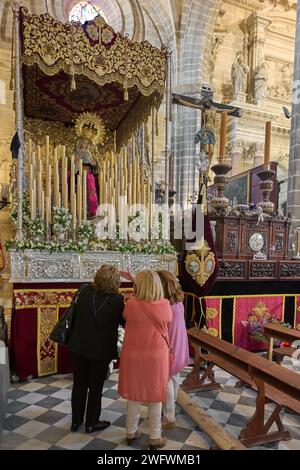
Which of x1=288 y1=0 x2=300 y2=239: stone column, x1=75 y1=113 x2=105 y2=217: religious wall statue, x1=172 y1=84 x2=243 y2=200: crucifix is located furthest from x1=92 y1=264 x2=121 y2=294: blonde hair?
x1=288 y1=0 x2=300 y2=239: stone column

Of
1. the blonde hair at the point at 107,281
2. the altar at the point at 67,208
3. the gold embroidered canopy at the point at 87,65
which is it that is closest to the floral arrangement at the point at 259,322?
the altar at the point at 67,208

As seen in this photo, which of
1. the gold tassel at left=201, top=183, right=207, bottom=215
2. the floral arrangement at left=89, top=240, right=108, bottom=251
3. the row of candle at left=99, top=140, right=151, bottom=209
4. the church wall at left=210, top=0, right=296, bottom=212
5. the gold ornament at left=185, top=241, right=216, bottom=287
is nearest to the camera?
the floral arrangement at left=89, top=240, right=108, bottom=251

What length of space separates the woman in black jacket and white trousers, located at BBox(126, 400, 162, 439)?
410mm

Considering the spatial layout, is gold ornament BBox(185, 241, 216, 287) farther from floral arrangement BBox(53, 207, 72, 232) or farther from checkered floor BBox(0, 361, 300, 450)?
floral arrangement BBox(53, 207, 72, 232)

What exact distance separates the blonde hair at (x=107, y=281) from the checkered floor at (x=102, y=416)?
4.87ft

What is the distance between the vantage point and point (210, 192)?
39.9 feet

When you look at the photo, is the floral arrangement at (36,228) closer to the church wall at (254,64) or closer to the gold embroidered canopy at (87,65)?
the gold embroidered canopy at (87,65)

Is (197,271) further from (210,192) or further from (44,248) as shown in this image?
(210,192)

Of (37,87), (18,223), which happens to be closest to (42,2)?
(37,87)

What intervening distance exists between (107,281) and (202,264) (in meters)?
2.81

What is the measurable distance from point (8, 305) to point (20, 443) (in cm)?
310

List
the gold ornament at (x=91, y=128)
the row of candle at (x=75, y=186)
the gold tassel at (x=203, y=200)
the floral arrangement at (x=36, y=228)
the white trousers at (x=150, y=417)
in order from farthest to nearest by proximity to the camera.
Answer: the gold ornament at (x=91, y=128)
the gold tassel at (x=203, y=200)
the row of candle at (x=75, y=186)
the floral arrangement at (x=36, y=228)
the white trousers at (x=150, y=417)

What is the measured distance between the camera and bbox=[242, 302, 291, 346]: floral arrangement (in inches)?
257

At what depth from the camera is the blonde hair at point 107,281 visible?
3232 millimetres
